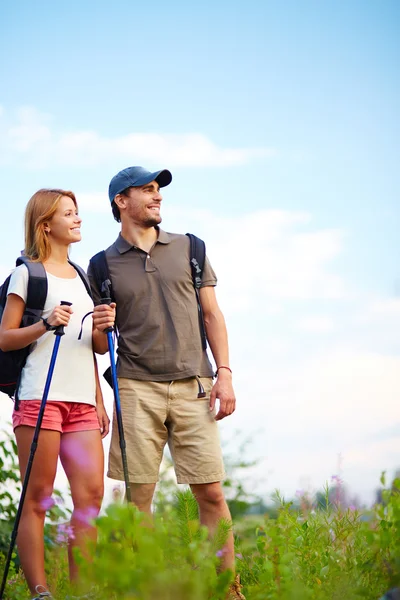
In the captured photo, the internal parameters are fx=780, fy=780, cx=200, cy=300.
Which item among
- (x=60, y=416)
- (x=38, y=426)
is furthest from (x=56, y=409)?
(x=38, y=426)

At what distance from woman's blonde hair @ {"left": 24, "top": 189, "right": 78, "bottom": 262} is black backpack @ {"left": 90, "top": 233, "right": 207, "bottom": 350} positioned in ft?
1.18

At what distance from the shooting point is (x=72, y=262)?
15.3 feet

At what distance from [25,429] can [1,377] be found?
0.35 m

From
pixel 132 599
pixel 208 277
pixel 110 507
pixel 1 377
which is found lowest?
pixel 132 599

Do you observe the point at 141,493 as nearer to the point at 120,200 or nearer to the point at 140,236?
the point at 140,236

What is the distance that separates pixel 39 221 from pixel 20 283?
430 mm

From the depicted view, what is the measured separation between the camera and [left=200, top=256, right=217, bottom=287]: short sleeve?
16.1ft

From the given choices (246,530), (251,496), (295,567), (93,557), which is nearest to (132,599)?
(93,557)

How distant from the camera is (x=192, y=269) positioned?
16.0 feet

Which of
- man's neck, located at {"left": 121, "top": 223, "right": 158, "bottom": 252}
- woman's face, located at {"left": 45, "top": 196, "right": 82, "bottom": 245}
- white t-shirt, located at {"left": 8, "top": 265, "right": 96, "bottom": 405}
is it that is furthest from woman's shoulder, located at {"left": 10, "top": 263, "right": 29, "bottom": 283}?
man's neck, located at {"left": 121, "top": 223, "right": 158, "bottom": 252}

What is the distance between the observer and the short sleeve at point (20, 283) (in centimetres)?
428

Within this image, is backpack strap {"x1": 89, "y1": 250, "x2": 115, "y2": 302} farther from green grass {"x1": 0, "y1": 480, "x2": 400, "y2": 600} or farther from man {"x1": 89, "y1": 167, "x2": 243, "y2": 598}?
green grass {"x1": 0, "y1": 480, "x2": 400, "y2": 600}

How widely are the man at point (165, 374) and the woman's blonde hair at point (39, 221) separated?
42cm

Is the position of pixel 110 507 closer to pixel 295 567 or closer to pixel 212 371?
pixel 295 567
